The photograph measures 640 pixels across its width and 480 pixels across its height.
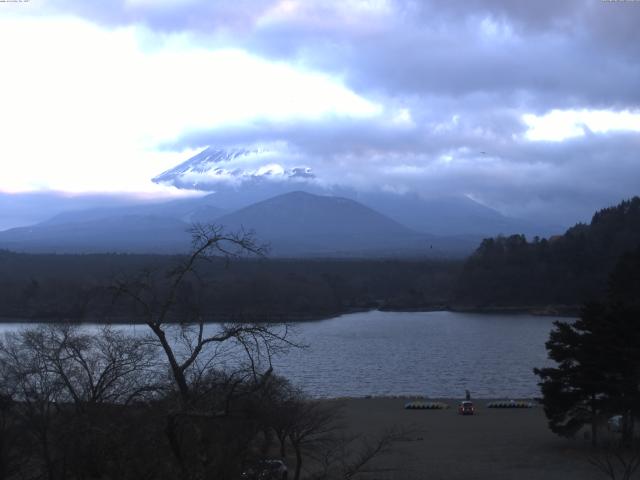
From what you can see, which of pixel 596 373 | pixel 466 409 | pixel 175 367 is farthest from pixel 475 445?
pixel 175 367

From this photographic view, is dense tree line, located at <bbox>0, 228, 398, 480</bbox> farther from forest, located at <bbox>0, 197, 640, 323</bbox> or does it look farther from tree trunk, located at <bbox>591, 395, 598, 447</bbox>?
forest, located at <bbox>0, 197, 640, 323</bbox>

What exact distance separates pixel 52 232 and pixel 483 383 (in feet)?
534

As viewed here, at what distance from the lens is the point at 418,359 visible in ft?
107

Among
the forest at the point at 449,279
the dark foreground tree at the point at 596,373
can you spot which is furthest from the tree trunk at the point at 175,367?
the forest at the point at 449,279

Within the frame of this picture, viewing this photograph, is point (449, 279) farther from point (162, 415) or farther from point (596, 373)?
point (162, 415)

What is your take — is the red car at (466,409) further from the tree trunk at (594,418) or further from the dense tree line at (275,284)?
the dense tree line at (275,284)

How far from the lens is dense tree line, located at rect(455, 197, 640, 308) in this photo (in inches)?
2343

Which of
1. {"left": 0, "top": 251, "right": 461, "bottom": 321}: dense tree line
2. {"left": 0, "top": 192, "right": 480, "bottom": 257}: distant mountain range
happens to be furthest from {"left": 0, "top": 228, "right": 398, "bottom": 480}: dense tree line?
{"left": 0, "top": 192, "right": 480, "bottom": 257}: distant mountain range

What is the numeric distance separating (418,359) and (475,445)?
52.5ft

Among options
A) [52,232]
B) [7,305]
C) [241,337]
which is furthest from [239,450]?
[52,232]

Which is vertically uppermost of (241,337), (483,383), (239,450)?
(241,337)

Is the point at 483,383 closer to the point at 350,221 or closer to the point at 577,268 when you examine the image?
the point at 577,268

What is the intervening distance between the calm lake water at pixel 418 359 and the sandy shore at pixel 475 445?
3.05 m

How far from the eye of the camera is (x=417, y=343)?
37969 millimetres
